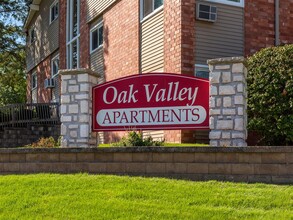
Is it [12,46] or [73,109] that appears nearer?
[73,109]

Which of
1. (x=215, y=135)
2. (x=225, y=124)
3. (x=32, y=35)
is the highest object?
(x=32, y=35)

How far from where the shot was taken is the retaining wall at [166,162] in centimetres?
655

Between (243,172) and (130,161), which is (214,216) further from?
(130,161)

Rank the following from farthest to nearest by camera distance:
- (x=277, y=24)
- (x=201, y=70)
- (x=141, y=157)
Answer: (x=277, y=24) → (x=201, y=70) → (x=141, y=157)

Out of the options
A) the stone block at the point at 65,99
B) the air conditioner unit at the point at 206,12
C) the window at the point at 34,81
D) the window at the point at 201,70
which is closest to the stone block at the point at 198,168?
the stone block at the point at 65,99

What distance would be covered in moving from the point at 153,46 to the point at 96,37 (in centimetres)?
558

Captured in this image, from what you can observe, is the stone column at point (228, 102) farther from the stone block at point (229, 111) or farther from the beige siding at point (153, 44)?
the beige siding at point (153, 44)

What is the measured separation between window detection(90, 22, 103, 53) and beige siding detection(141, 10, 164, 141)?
Answer: 3.90 m

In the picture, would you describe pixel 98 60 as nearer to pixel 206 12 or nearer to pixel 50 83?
pixel 206 12

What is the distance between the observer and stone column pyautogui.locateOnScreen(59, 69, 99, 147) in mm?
8188

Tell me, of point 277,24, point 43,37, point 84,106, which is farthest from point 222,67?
point 43,37

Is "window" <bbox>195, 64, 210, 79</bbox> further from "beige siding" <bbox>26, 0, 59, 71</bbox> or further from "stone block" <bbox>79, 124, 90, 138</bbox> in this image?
"beige siding" <bbox>26, 0, 59, 71</bbox>

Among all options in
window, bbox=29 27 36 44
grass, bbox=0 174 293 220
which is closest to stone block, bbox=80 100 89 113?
grass, bbox=0 174 293 220

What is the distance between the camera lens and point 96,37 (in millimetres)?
17344
